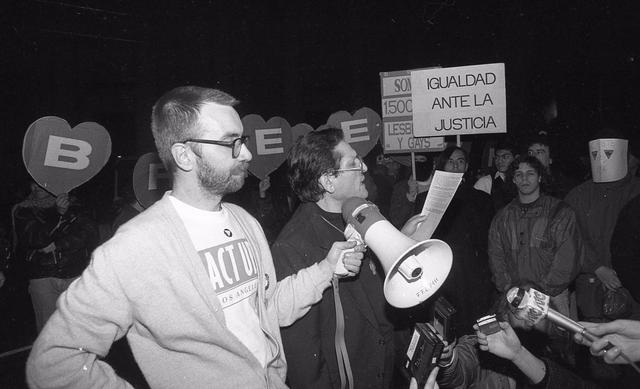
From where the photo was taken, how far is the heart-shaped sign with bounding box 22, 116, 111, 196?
4.56 meters

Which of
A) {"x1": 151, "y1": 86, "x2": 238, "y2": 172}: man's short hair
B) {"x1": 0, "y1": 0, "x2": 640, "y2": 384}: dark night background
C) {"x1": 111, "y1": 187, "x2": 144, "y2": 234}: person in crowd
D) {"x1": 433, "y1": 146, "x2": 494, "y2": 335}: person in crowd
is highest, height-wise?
{"x1": 0, "y1": 0, "x2": 640, "y2": 384}: dark night background

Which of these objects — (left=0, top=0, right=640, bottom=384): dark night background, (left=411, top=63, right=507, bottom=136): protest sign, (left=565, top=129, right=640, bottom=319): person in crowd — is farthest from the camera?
(left=0, top=0, right=640, bottom=384): dark night background

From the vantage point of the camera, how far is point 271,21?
44.0 feet

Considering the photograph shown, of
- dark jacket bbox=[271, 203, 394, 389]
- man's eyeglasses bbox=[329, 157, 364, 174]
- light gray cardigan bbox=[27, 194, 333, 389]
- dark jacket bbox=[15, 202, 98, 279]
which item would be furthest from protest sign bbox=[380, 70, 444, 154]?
light gray cardigan bbox=[27, 194, 333, 389]

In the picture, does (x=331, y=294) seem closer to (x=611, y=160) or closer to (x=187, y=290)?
(x=187, y=290)

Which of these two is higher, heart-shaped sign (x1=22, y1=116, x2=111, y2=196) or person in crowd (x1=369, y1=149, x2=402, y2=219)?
heart-shaped sign (x1=22, y1=116, x2=111, y2=196)

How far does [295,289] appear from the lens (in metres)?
2.14

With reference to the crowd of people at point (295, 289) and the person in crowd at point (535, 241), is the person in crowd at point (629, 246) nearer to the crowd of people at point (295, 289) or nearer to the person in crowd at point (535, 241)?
the crowd of people at point (295, 289)

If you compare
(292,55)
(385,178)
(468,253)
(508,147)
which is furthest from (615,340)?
(292,55)

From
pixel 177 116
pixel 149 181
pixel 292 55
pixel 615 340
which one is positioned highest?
pixel 292 55

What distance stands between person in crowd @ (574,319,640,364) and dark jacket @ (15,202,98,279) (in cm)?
469

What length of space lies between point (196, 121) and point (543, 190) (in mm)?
3525

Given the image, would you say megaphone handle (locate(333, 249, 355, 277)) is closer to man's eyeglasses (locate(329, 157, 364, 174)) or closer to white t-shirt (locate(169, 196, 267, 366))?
white t-shirt (locate(169, 196, 267, 366))

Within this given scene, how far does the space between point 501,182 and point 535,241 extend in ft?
5.25
